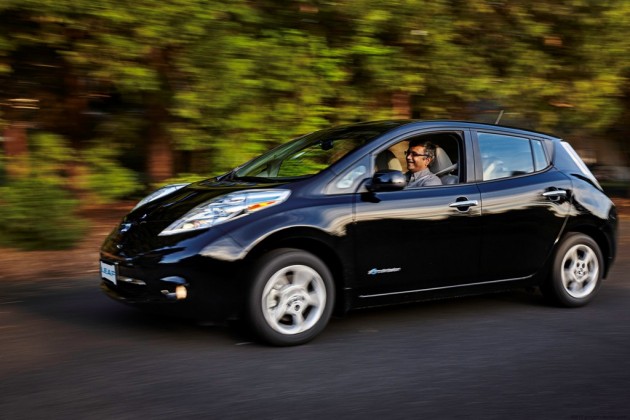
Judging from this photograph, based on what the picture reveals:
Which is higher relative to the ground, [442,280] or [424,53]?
[424,53]

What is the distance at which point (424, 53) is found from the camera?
37.4 feet

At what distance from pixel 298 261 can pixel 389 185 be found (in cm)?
87

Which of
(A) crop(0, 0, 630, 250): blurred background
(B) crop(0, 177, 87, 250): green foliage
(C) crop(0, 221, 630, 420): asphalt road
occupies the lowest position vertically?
(C) crop(0, 221, 630, 420): asphalt road

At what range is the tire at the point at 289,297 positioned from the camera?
5.14m

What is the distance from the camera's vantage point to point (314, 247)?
5.42 m

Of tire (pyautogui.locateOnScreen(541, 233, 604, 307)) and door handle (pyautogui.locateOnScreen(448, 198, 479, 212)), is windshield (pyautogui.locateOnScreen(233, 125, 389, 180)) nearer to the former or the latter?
door handle (pyautogui.locateOnScreen(448, 198, 479, 212))

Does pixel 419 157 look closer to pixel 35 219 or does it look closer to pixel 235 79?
pixel 235 79

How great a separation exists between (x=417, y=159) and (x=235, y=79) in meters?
4.32

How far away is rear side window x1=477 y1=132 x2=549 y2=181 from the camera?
627 cm

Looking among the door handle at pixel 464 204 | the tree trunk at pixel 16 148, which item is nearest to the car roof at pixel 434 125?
the door handle at pixel 464 204

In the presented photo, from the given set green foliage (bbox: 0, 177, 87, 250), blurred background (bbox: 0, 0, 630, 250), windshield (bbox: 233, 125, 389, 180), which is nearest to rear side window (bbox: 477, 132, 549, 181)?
windshield (bbox: 233, 125, 389, 180)

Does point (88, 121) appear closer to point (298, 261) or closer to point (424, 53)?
point (424, 53)

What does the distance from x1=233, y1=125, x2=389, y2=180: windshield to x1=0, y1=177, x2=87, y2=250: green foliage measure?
3225 millimetres

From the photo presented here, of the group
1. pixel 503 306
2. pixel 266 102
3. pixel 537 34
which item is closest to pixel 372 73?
pixel 266 102
